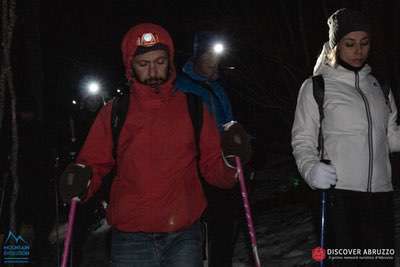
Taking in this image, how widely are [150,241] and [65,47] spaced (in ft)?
55.2

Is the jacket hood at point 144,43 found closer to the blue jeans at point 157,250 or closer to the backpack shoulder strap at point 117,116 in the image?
the backpack shoulder strap at point 117,116

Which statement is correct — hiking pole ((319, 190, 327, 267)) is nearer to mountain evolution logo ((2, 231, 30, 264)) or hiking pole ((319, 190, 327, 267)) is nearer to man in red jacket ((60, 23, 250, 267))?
man in red jacket ((60, 23, 250, 267))

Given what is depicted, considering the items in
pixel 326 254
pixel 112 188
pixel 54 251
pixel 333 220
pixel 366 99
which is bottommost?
pixel 54 251

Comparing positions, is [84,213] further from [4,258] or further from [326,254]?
[326,254]

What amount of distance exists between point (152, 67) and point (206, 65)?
134 centimetres

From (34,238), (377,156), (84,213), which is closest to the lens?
(377,156)

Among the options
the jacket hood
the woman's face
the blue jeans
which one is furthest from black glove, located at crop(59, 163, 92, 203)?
the woman's face

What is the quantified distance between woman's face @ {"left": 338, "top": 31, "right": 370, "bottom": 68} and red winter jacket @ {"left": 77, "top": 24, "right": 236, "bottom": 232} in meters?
0.98

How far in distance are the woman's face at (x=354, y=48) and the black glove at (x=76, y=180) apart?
175cm

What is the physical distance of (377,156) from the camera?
3348 mm

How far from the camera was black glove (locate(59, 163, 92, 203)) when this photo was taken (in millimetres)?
3062

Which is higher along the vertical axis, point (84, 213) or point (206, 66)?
point (206, 66)

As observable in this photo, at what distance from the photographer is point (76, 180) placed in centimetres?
306

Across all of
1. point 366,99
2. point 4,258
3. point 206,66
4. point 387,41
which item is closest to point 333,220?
point 366,99
